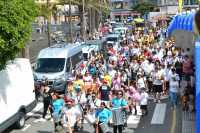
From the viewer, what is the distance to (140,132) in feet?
53.4

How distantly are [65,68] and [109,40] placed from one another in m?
22.6

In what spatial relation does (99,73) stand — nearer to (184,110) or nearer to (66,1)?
(184,110)

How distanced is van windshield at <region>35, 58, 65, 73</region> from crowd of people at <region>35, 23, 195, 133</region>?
4.34ft

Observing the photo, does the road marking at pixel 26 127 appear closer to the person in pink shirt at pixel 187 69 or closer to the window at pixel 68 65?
the person in pink shirt at pixel 187 69

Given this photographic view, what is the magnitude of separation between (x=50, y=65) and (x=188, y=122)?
11012mm

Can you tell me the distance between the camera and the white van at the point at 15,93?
15297 mm

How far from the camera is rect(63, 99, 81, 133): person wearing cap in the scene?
1440 cm

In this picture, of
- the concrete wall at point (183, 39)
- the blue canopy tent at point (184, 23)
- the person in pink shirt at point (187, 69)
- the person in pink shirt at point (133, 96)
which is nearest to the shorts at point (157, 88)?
the person in pink shirt at point (187, 69)

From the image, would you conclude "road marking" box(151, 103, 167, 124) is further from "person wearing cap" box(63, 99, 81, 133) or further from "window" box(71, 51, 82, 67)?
"window" box(71, 51, 82, 67)

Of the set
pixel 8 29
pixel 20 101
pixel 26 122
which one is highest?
pixel 8 29

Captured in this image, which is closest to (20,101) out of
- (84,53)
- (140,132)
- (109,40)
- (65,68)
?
(140,132)

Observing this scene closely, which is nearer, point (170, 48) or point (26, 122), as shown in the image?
point (26, 122)

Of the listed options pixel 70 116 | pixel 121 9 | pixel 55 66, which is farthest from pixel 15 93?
pixel 121 9

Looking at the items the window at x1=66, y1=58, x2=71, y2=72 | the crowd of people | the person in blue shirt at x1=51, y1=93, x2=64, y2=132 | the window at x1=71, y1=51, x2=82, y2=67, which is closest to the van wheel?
the crowd of people
